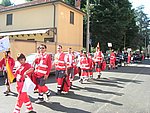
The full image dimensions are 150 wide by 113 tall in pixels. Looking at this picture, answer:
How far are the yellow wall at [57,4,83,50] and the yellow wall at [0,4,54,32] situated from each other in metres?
0.95

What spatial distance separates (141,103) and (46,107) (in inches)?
125

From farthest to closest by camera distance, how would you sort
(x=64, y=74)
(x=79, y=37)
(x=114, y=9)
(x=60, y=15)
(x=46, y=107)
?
(x=114, y=9) → (x=79, y=37) → (x=60, y=15) → (x=64, y=74) → (x=46, y=107)

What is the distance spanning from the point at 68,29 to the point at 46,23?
269 cm

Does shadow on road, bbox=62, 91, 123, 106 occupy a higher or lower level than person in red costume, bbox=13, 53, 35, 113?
lower

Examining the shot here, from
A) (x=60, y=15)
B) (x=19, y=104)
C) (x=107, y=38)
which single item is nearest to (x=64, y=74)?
(x=19, y=104)

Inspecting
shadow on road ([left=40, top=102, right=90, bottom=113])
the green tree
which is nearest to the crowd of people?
shadow on road ([left=40, top=102, right=90, bottom=113])

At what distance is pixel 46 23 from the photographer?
2962 cm

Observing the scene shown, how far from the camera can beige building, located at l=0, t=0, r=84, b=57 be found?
2873cm

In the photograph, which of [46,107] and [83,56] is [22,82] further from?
[83,56]

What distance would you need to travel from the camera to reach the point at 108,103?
30.1 feet

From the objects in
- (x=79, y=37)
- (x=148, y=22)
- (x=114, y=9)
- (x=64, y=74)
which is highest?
(x=148, y=22)

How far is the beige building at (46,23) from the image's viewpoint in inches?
1131

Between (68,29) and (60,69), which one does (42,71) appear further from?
(68,29)

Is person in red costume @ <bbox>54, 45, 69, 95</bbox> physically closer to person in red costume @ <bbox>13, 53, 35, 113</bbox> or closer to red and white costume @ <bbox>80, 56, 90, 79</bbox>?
person in red costume @ <bbox>13, 53, 35, 113</bbox>
